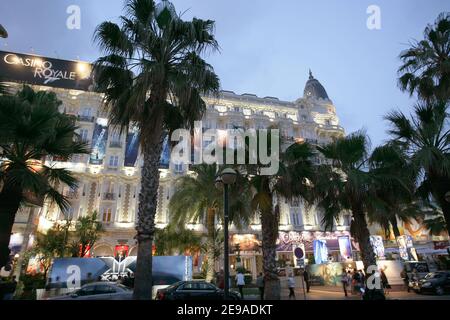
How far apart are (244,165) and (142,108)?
548 cm

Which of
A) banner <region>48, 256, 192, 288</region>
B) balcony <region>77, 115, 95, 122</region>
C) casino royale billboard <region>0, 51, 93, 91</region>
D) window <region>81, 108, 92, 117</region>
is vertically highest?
casino royale billboard <region>0, 51, 93, 91</region>

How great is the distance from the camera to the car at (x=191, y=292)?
12211mm

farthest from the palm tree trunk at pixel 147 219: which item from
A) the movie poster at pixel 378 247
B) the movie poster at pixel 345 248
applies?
the movie poster at pixel 345 248

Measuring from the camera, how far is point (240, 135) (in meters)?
13.4

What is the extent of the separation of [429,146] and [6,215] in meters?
16.1

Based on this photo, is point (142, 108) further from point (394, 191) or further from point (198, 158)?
point (198, 158)

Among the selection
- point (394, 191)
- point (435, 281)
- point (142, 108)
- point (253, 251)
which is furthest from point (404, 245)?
point (142, 108)

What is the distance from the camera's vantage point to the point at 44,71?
126 feet

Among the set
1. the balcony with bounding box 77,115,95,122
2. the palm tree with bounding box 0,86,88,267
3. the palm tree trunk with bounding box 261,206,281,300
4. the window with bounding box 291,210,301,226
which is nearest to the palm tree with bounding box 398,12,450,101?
the palm tree trunk with bounding box 261,206,281,300

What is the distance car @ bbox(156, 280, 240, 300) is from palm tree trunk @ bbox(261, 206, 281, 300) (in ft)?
4.84

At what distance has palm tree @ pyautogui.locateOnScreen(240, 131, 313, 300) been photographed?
40.9 feet

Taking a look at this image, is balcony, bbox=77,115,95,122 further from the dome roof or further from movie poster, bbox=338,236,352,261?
the dome roof

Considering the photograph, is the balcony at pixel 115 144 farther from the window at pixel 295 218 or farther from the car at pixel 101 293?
the car at pixel 101 293

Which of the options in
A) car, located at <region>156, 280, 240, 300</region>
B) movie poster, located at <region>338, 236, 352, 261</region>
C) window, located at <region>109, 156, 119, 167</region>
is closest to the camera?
car, located at <region>156, 280, 240, 300</region>
